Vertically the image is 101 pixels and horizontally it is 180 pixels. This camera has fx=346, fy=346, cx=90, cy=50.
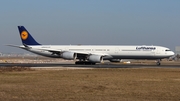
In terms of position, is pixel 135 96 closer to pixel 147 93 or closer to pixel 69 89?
pixel 147 93

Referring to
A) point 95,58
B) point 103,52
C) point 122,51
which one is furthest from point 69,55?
point 122,51

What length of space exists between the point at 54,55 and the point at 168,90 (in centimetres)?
4529

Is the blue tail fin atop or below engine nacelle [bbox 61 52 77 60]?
atop

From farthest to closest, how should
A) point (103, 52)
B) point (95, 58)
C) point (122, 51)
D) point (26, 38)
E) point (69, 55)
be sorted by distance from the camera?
point (26, 38)
point (103, 52)
point (122, 51)
point (69, 55)
point (95, 58)

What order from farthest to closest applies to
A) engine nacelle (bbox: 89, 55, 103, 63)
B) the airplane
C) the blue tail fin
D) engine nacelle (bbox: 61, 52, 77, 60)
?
the blue tail fin < the airplane < engine nacelle (bbox: 61, 52, 77, 60) < engine nacelle (bbox: 89, 55, 103, 63)

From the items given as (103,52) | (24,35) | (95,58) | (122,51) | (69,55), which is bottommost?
(95,58)

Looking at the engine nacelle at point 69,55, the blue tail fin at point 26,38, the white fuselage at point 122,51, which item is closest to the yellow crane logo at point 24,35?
the blue tail fin at point 26,38

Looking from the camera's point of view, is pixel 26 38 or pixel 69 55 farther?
pixel 26 38

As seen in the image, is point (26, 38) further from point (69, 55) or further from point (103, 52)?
point (103, 52)

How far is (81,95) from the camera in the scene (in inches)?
622

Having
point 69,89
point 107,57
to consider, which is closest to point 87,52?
point 107,57

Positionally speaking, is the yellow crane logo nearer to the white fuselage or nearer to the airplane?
the airplane

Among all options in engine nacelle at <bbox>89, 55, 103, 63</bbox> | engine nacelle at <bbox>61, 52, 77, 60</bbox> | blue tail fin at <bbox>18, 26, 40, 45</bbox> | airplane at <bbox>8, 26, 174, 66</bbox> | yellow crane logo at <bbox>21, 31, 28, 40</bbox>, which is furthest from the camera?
yellow crane logo at <bbox>21, 31, 28, 40</bbox>

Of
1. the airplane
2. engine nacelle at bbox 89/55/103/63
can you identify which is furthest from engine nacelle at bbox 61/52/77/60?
engine nacelle at bbox 89/55/103/63
